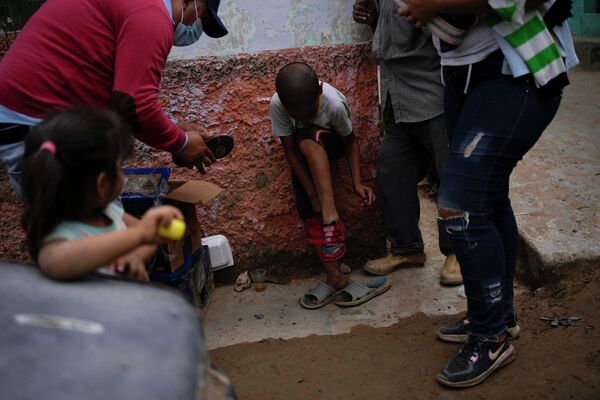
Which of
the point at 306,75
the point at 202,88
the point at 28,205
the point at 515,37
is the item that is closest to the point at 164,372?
the point at 28,205

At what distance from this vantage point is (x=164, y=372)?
4.14 ft

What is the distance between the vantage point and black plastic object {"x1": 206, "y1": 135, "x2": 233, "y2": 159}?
113 inches

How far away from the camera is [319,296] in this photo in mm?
3320

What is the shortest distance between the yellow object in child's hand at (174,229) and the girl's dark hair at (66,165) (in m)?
0.28

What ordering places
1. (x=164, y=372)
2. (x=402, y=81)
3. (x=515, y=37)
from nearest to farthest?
1. (x=164, y=372)
2. (x=515, y=37)
3. (x=402, y=81)

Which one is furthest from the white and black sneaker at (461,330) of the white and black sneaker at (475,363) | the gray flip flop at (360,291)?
the gray flip flop at (360,291)

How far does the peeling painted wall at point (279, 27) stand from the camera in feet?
11.0

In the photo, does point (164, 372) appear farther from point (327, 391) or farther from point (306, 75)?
point (306, 75)

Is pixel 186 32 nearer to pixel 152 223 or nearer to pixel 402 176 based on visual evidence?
pixel 152 223

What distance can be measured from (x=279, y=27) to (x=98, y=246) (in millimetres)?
2125

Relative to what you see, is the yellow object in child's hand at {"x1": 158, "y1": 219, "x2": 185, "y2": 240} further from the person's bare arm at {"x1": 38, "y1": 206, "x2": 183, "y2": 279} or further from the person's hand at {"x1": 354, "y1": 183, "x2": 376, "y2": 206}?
the person's hand at {"x1": 354, "y1": 183, "x2": 376, "y2": 206}

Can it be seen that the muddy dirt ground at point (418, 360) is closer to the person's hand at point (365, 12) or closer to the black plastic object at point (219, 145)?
the black plastic object at point (219, 145)

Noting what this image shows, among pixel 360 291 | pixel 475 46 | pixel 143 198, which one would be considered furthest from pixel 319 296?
pixel 475 46

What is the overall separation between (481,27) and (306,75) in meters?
1.04
